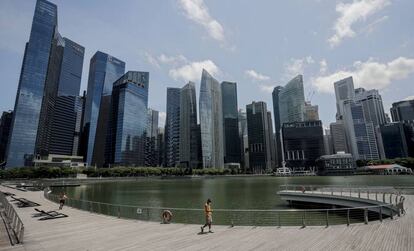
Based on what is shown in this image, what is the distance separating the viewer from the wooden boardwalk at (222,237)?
39.5 ft

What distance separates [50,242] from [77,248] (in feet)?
9.07

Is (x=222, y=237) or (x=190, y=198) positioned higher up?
(x=222, y=237)

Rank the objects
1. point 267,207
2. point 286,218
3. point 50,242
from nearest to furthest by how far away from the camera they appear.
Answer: point 50,242
point 286,218
point 267,207

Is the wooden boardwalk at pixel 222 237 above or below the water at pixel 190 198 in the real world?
above

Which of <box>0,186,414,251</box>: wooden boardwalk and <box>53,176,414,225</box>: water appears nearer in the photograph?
<box>0,186,414,251</box>: wooden boardwalk

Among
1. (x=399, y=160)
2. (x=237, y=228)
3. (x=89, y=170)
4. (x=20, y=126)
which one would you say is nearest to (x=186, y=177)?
(x=89, y=170)

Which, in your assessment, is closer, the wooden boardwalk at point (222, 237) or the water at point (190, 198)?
the wooden boardwalk at point (222, 237)

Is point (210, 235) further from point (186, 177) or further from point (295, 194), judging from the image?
point (186, 177)

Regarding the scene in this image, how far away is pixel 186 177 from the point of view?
19900 cm

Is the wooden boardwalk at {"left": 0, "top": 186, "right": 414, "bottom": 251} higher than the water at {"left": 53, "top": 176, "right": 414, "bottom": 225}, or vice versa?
the wooden boardwalk at {"left": 0, "top": 186, "right": 414, "bottom": 251}

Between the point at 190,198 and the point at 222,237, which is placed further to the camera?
the point at 190,198

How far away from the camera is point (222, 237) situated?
45.8 ft

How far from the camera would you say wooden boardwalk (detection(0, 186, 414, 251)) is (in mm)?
12055

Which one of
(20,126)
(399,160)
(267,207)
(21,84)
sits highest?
(21,84)
